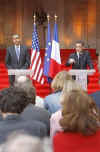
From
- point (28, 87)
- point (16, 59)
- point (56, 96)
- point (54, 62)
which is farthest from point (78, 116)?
point (54, 62)

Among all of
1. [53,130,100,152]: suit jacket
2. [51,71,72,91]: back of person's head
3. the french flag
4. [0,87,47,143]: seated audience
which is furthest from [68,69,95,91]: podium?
[53,130,100,152]: suit jacket

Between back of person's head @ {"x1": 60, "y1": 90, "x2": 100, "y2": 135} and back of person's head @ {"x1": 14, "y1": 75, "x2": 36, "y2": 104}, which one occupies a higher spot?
back of person's head @ {"x1": 60, "y1": 90, "x2": 100, "y2": 135}

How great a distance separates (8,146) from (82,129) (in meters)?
0.81

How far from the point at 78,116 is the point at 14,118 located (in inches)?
18.5

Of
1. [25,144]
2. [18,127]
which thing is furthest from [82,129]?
[25,144]

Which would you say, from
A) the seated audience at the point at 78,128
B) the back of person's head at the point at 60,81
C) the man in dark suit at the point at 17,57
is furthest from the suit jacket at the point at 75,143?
the man in dark suit at the point at 17,57

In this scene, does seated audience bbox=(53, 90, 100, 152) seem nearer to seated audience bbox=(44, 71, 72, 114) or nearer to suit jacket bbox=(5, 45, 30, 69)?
seated audience bbox=(44, 71, 72, 114)

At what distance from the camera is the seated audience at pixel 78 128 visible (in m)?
2.16

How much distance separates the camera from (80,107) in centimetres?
227

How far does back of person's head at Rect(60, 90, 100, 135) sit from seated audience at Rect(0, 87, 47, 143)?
261 millimetres

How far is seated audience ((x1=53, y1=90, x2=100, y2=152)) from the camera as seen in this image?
2162mm

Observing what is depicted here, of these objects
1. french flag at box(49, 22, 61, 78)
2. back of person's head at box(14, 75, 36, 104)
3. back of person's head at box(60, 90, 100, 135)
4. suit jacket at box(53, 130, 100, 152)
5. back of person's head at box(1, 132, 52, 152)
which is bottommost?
french flag at box(49, 22, 61, 78)

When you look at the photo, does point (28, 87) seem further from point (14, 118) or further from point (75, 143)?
point (75, 143)

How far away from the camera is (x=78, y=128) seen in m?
2.23
